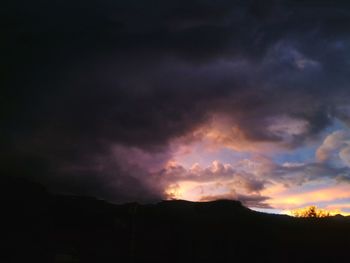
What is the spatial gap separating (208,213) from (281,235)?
9227 mm

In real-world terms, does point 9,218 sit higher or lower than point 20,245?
higher

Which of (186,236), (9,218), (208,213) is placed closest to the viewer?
(9,218)

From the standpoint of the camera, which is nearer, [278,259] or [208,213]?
[278,259]

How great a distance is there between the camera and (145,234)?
140ft

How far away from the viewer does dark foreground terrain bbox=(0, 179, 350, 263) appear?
3875 cm

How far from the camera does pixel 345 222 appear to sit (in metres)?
47.7

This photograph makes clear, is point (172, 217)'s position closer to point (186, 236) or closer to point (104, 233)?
point (186, 236)

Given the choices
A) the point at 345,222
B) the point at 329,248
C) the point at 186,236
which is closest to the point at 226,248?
the point at 186,236

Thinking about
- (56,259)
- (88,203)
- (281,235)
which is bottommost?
(56,259)

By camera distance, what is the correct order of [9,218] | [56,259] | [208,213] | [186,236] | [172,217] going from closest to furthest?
[56,259], [9,218], [186,236], [172,217], [208,213]

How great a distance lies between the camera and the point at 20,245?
124ft

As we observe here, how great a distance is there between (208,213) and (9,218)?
22.3 metres

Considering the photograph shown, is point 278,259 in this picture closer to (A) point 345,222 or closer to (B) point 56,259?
(A) point 345,222

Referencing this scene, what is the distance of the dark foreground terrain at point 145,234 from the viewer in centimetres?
3875
